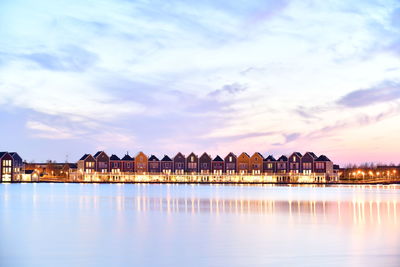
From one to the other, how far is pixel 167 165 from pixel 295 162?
2772cm

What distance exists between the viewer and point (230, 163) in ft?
394

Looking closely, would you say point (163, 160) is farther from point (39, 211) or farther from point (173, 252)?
point (173, 252)

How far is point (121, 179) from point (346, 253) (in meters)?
104

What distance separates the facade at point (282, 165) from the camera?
12075cm

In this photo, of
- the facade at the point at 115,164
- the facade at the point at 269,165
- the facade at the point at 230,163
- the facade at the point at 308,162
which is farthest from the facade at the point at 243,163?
the facade at the point at 115,164

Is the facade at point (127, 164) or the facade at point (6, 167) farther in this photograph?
the facade at point (127, 164)

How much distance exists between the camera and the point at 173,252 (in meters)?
20.5

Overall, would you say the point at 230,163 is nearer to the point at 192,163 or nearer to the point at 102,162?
the point at 192,163

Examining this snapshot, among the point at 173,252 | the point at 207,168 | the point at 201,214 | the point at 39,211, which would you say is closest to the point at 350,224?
the point at 201,214

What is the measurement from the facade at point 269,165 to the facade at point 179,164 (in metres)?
17.7

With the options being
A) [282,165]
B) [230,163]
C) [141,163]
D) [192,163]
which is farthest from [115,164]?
[282,165]

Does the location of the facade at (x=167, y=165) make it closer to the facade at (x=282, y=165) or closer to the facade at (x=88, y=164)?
the facade at (x=88, y=164)

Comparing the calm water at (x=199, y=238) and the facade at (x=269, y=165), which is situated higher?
the facade at (x=269, y=165)

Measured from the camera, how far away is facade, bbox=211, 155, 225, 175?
120312mm
